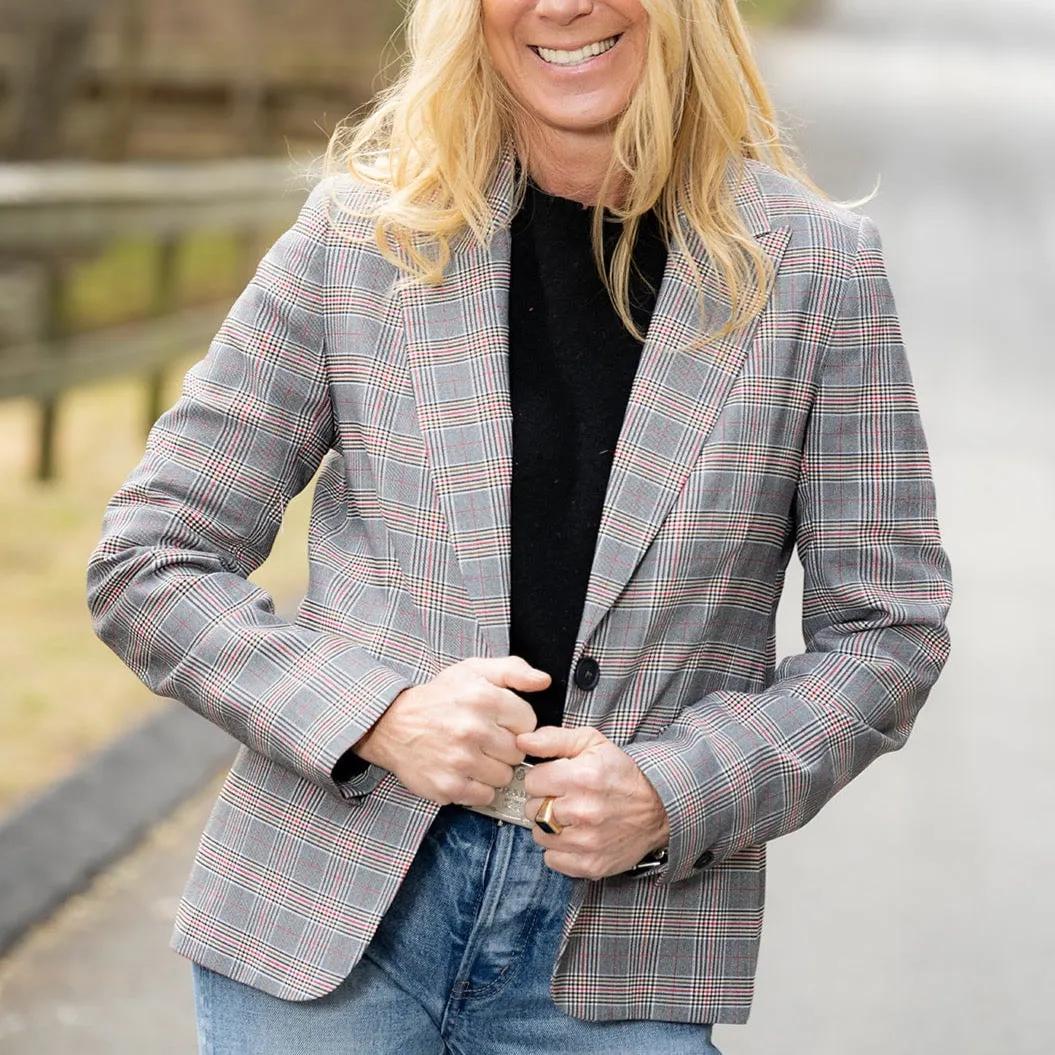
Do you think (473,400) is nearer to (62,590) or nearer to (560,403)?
(560,403)

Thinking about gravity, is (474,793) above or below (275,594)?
above

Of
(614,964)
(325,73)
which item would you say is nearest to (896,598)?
(614,964)

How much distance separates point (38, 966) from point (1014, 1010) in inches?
83.0

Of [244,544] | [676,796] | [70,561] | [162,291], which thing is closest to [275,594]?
[70,561]

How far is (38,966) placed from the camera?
162 inches

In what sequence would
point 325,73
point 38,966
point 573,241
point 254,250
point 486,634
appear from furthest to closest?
point 325,73
point 254,250
point 38,966
point 573,241
point 486,634

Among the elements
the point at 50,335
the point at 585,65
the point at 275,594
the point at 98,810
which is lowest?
the point at 275,594

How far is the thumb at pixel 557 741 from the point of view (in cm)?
191

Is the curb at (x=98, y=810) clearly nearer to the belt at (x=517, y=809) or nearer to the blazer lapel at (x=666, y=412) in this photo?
the belt at (x=517, y=809)

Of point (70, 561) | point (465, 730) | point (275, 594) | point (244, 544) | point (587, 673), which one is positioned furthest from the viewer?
point (275, 594)

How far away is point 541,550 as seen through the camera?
2.06 metres

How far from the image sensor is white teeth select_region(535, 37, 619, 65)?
6.85 feet

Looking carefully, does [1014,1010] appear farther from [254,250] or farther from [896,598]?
[254,250]

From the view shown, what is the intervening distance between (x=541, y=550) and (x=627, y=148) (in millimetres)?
442
